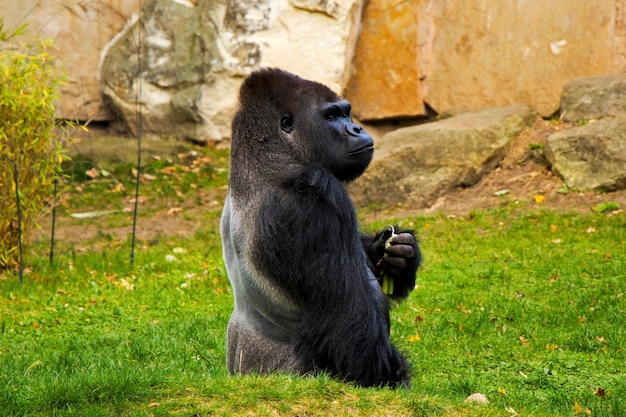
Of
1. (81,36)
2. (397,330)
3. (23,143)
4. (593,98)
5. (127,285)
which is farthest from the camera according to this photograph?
(81,36)

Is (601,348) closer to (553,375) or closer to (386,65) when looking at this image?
(553,375)

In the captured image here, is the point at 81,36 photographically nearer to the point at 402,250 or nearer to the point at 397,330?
the point at 397,330

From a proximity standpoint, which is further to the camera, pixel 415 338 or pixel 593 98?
pixel 593 98

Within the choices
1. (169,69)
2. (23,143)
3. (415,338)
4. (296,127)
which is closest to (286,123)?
(296,127)

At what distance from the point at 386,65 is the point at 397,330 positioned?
5.94 metres

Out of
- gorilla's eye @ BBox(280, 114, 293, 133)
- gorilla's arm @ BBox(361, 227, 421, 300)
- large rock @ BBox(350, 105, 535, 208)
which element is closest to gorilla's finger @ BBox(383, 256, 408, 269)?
gorilla's arm @ BBox(361, 227, 421, 300)

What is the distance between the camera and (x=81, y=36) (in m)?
11.8

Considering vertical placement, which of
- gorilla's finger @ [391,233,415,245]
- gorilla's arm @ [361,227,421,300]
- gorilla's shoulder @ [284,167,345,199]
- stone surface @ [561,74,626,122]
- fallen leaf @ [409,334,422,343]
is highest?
gorilla's shoulder @ [284,167,345,199]

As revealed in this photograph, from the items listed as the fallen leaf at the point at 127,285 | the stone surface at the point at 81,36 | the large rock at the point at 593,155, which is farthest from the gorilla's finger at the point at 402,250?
the stone surface at the point at 81,36

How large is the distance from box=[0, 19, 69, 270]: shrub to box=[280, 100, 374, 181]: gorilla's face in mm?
3870

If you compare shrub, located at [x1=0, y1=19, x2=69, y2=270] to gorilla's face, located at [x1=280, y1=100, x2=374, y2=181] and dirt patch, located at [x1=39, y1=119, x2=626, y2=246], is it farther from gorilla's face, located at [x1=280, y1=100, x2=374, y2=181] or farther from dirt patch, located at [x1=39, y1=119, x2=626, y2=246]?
gorilla's face, located at [x1=280, y1=100, x2=374, y2=181]

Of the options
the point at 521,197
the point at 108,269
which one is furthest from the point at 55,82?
the point at 521,197

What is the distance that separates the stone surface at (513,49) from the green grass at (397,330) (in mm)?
2502

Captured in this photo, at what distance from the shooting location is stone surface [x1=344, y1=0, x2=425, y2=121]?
10969 millimetres
